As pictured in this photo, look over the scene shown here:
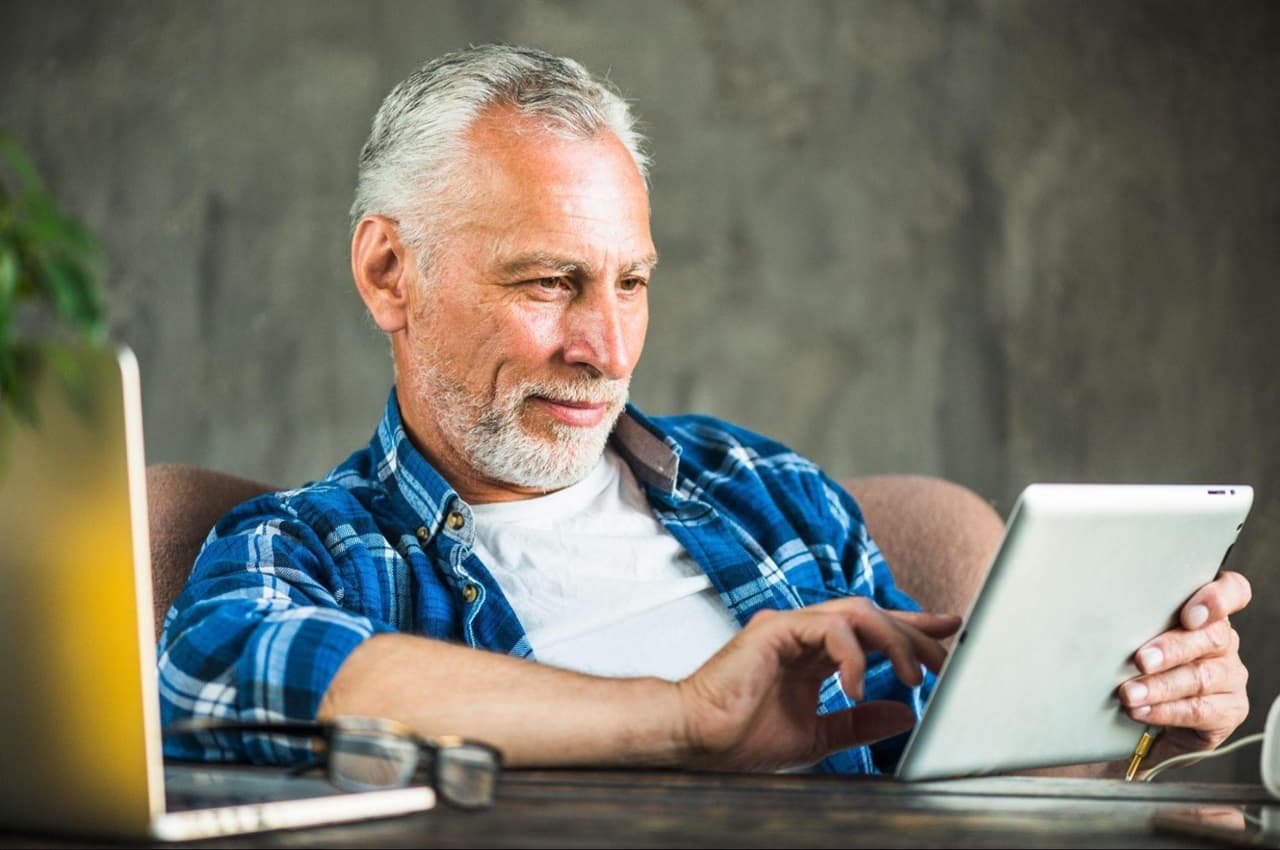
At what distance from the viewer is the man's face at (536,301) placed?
5.72ft

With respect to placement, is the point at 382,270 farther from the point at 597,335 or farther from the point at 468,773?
the point at 468,773

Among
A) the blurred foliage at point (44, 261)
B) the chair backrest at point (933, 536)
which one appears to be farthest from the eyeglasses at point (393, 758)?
the chair backrest at point (933, 536)

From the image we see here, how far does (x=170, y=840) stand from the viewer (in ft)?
2.61

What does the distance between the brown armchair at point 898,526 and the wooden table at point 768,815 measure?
0.80m

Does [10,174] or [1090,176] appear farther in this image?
[1090,176]

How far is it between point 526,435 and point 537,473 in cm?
5

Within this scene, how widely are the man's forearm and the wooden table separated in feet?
0.10

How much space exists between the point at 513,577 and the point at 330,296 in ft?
4.95

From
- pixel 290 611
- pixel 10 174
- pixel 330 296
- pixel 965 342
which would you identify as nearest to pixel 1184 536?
pixel 290 611

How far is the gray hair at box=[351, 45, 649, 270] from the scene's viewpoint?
1.79 m

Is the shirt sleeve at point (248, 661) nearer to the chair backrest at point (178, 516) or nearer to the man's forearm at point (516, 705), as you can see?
the man's forearm at point (516, 705)

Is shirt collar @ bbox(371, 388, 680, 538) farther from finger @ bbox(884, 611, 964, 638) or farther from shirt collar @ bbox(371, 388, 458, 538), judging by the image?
finger @ bbox(884, 611, 964, 638)

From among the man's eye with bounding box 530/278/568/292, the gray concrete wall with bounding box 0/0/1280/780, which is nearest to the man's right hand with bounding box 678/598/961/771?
the man's eye with bounding box 530/278/568/292

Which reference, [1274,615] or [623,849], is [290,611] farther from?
[1274,615]
